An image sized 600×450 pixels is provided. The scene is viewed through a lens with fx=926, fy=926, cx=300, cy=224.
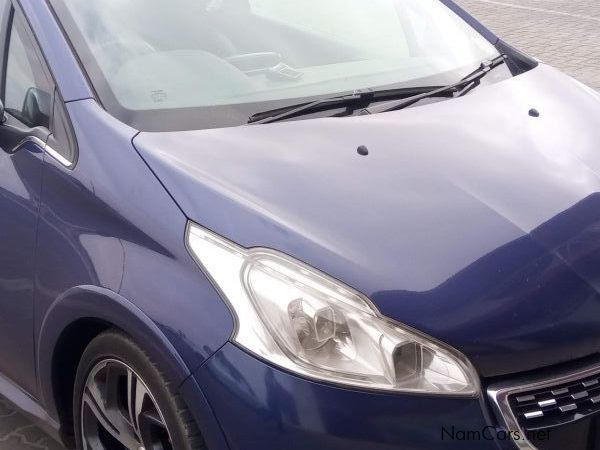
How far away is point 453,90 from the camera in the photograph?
10.0 ft

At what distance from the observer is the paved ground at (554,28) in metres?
9.01

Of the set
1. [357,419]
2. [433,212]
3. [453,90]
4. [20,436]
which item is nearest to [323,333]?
[357,419]

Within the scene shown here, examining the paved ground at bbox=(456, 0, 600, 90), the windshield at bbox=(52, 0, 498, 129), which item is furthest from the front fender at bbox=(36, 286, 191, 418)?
the paved ground at bbox=(456, 0, 600, 90)

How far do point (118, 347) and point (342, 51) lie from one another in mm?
1461

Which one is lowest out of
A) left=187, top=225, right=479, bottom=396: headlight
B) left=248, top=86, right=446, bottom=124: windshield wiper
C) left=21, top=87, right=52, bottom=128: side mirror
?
left=187, top=225, right=479, bottom=396: headlight

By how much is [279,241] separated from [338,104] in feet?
2.77

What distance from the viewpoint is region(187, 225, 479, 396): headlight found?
198 centimetres

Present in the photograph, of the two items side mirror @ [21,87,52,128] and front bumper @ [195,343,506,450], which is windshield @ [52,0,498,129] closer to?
side mirror @ [21,87,52,128]

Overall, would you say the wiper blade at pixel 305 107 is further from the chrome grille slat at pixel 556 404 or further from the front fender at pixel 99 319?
the chrome grille slat at pixel 556 404

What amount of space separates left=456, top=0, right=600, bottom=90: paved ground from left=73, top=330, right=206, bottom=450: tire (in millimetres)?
6267

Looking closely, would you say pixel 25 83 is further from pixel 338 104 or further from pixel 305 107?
pixel 338 104

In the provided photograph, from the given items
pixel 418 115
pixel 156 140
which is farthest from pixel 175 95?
pixel 418 115

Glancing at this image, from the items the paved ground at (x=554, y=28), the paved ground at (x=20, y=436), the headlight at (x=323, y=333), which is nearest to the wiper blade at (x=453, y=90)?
the headlight at (x=323, y=333)

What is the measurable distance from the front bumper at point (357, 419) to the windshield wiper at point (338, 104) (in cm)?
97
